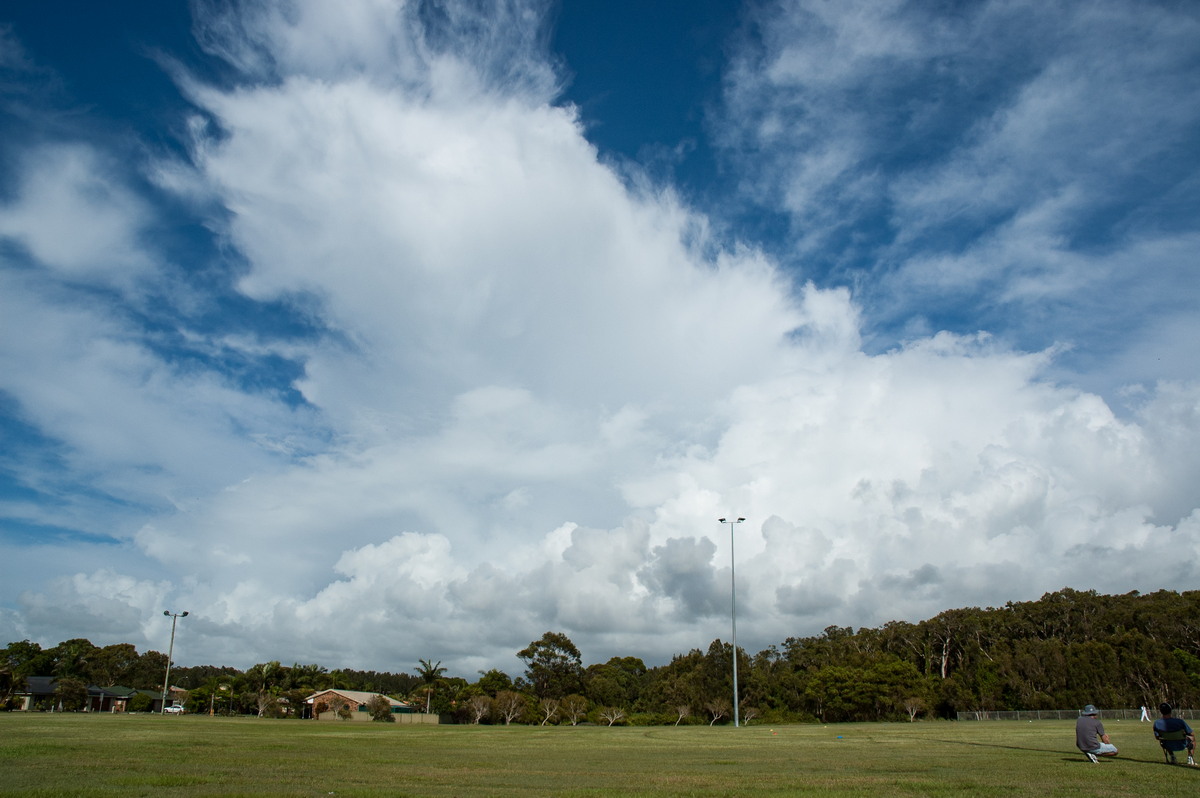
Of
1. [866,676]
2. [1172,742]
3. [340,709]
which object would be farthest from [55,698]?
[1172,742]

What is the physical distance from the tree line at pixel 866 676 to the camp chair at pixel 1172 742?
7619 cm

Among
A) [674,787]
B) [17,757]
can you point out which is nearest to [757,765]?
[674,787]

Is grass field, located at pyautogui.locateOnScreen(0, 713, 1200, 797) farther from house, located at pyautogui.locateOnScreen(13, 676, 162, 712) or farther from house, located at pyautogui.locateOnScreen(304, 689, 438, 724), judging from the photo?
house, located at pyautogui.locateOnScreen(13, 676, 162, 712)

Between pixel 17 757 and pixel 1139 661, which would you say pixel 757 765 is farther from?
pixel 1139 661

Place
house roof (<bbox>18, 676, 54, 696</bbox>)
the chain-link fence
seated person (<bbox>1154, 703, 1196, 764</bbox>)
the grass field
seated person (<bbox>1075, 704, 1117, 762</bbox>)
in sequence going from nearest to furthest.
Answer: the grass field, seated person (<bbox>1154, 703, 1196, 764</bbox>), seated person (<bbox>1075, 704, 1117, 762</bbox>), the chain-link fence, house roof (<bbox>18, 676, 54, 696</bbox>)

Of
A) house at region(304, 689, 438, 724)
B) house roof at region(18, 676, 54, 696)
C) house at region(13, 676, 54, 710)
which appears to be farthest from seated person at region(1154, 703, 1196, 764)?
house roof at region(18, 676, 54, 696)

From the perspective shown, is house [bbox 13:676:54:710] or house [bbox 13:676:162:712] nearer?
house [bbox 13:676:54:710]

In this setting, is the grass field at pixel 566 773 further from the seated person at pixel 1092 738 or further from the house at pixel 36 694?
the house at pixel 36 694

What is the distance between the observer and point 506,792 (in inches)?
494

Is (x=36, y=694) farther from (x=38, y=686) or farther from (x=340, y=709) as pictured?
(x=340, y=709)

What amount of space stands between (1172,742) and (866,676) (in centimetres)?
7772

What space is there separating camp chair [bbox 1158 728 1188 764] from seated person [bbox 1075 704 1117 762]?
1.05m

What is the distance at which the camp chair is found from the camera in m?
17.1

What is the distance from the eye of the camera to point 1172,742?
57.1 feet
